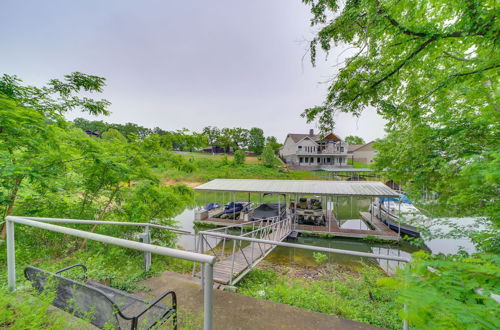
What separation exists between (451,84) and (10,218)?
675 centimetres

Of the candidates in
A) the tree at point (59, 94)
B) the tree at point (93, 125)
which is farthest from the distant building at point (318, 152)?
the tree at point (93, 125)

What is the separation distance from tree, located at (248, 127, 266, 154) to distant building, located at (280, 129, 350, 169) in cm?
1271

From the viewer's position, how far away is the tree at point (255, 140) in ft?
158

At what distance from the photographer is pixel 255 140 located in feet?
163

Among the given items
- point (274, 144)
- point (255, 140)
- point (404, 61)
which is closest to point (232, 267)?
point (404, 61)

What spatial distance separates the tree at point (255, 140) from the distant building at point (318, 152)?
12715mm

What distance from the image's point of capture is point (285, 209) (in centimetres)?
1200

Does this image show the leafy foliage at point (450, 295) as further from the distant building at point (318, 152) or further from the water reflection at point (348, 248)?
the distant building at point (318, 152)

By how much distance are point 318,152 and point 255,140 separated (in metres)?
18.8

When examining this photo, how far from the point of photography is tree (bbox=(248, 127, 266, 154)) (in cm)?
4822

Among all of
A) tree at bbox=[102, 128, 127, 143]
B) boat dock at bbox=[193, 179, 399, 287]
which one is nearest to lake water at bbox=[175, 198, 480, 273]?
boat dock at bbox=[193, 179, 399, 287]

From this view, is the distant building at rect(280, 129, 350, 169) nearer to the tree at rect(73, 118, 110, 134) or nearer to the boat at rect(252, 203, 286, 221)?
the boat at rect(252, 203, 286, 221)

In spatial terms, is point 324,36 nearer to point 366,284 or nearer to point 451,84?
point 451,84

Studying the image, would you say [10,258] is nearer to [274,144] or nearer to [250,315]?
[250,315]
